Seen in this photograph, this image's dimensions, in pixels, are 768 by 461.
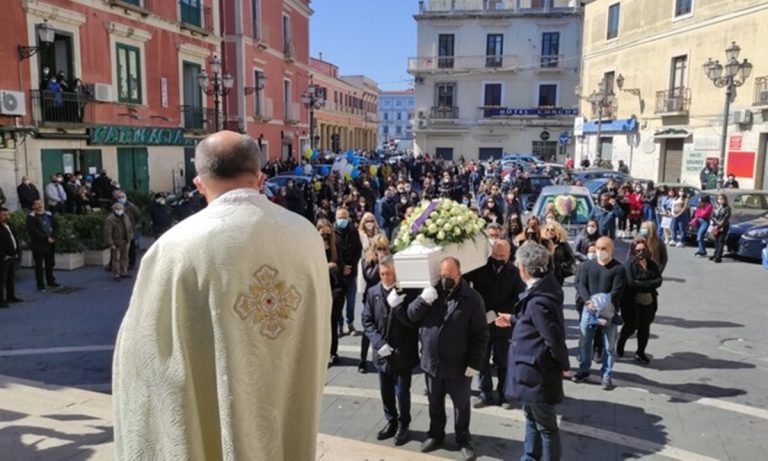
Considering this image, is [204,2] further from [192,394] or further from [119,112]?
[192,394]

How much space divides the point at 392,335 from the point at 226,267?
12.0 ft

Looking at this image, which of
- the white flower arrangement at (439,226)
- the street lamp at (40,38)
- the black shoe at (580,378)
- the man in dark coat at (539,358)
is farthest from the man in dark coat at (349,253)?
the street lamp at (40,38)

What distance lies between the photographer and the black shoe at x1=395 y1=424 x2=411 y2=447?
532 cm

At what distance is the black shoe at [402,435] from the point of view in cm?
532

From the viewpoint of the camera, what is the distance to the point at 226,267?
1.98 meters

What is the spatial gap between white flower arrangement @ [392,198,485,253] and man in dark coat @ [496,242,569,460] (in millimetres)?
1065

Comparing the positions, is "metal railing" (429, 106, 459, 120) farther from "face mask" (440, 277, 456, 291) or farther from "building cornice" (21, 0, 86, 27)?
"face mask" (440, 277, 456, 291)

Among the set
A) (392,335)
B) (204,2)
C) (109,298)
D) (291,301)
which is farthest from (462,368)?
(204,2)

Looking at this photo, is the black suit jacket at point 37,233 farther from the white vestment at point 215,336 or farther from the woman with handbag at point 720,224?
the woman with handbag at point 720,224

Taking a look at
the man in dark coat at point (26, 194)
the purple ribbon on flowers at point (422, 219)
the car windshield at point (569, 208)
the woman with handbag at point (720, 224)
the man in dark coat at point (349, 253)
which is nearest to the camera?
the purple ribbon on flowers at point (422, 219)

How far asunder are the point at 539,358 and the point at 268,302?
3.03 metres

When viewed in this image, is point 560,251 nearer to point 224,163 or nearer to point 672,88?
point 224,163

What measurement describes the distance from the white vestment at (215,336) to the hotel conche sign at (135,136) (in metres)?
18.6

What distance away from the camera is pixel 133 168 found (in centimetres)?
2077
